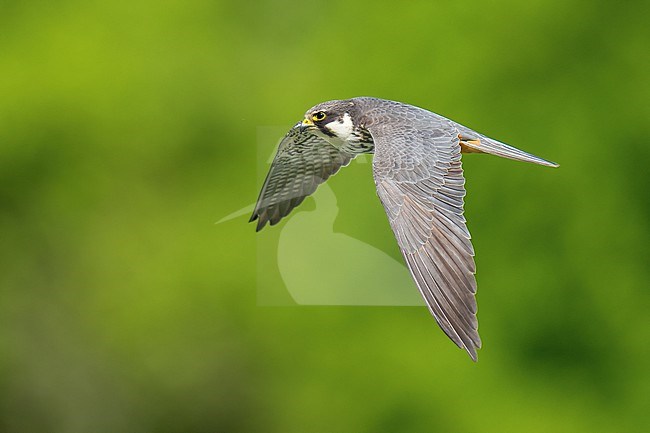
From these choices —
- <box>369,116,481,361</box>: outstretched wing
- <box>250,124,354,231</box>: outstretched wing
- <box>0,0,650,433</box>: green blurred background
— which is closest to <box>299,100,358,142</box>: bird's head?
<box>369,116,481,361</box>: outstretched wing

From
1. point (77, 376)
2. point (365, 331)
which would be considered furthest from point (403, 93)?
point (77, 376)

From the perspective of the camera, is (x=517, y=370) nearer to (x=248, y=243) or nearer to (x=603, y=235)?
(x=603, y=235)

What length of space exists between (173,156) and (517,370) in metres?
4.51

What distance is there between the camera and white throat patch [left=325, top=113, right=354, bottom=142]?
5.00 metres

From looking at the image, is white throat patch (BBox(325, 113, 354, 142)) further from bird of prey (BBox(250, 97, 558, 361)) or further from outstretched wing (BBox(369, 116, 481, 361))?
outstretched wing (BBox(369, 116, 481, 361))

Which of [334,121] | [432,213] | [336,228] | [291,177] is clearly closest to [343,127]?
[334,121]

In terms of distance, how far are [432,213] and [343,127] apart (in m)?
0.91

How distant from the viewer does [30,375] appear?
11414mm

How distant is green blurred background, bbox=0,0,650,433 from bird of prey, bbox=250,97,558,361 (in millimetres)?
4635

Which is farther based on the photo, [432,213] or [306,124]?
[306,124]

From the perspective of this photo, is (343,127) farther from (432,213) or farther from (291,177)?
(432,213)

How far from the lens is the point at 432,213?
4262 mm

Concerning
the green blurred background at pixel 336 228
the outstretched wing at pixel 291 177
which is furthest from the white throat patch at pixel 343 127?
the green blurred background at pixel 336 228

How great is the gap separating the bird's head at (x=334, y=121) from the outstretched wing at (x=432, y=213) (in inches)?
12.1
